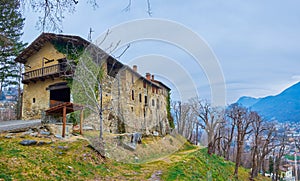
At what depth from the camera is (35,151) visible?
7762 millimetres

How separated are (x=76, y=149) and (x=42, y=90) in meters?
11.8

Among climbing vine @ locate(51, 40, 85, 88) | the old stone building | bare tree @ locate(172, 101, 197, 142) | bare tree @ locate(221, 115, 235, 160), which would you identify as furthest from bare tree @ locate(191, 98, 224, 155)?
climbing vine @ locate(51, 40, 85, 88)

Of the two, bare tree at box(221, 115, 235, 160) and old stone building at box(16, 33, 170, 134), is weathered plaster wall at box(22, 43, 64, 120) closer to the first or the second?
old stone building at box(16, 33, 170, 134)

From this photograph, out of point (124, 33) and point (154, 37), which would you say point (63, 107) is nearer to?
point (124, 33)

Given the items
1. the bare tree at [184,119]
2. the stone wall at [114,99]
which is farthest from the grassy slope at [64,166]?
the bare tree at [184,119]

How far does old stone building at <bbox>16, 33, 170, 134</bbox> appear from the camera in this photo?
17.0 meters

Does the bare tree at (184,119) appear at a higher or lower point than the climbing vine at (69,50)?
lower

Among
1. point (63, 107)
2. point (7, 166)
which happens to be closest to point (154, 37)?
point (63, 107)

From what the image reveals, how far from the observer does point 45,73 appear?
18.0 meters

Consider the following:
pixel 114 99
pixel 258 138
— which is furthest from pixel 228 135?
pixel 114 99

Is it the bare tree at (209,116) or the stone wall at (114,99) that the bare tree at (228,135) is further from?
the stone wall at (114,99)

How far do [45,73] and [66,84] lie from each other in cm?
278

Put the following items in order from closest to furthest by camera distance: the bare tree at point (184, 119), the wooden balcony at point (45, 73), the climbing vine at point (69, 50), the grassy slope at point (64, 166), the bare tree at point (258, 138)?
the grassy slope at point (64, 166) → the climbing vine at point (69, 50) → the wooden balcony at point (45, 73) → the bare tree at point (258, 138) → the bare tree at point (184, 119)

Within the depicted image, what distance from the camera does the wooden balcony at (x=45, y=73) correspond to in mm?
16900
